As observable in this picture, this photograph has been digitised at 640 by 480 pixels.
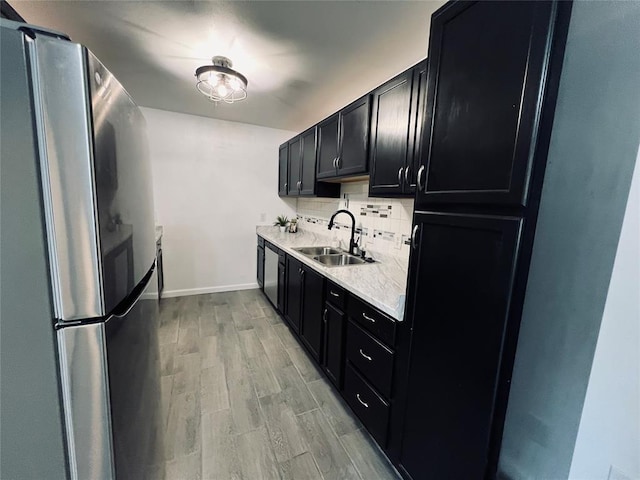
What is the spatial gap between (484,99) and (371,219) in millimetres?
1613

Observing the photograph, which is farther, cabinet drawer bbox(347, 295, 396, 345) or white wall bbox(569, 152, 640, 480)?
cabinet drawer bbox(347, 295, 396, 345)

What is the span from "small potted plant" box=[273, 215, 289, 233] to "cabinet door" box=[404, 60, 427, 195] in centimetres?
258

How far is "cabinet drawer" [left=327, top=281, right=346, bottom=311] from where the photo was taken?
1.64 m

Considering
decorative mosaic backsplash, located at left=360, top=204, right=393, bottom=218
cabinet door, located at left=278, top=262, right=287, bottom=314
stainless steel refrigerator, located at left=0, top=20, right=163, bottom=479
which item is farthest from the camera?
cabinet door, located at left=278, top=262, right=287, bottom=314

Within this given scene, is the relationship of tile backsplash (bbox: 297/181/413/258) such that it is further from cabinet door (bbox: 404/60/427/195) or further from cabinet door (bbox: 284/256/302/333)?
cabinet door (bbox: 284/256/302/333)

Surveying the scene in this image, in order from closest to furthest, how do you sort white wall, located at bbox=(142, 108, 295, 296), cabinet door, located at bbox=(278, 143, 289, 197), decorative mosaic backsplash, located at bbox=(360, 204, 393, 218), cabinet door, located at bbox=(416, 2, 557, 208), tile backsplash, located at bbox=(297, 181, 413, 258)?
1. cabinet door, located at bbox=(416, 2, 557, 208)
2. tile backsplash, located at bbox=(297, 181, 413, 258)
3. decorative mosaic backsplash, located at bbox=(360, 204, 393, 218)
4. white wall, located at bbox=(142, 108, 295, 296)
5. cabinet door, located at bbox=(278, 143, 289, 197)

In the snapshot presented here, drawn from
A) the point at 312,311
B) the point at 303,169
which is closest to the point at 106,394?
the point at 312,311

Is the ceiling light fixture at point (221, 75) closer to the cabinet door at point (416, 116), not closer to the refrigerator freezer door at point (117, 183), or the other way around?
the refrigerator freezer door at point (117, 183)

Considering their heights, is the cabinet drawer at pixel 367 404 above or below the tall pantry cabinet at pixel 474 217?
below

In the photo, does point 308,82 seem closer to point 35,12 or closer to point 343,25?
point 343,25

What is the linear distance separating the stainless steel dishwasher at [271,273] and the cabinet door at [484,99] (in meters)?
2.27

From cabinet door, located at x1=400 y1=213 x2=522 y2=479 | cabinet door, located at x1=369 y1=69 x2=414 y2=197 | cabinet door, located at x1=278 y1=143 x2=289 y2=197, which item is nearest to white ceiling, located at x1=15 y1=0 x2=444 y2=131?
cabinet door, located at x1=369 y1=69 x2=414 y2=197

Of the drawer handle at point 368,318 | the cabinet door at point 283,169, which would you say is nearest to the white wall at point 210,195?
the cabinet door at point 283,169

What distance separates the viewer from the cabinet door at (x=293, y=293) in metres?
2.32
